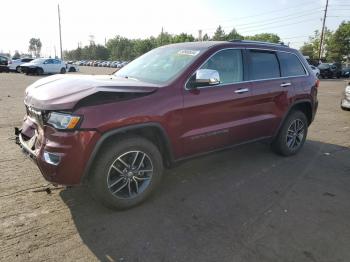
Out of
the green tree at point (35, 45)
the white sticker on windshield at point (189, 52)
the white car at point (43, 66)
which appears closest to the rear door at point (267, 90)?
the white sticker on windshield at point (189, 52)

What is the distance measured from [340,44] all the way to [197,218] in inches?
2925

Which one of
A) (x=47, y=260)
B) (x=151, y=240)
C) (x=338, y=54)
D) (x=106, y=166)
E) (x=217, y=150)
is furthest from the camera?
(x=338, y=54)

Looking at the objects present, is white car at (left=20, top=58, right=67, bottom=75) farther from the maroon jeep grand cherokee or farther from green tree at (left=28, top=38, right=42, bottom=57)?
green tree at (left=28, top=38, right=42, bottom=57)

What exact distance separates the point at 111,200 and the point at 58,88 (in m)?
1.36

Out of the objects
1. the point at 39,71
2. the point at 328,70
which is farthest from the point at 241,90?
the point at 328,70

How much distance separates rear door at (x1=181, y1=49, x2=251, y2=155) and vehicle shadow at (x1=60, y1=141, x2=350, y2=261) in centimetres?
61

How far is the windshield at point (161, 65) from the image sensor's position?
4.04 m

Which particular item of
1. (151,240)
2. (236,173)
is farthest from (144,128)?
(236,173)

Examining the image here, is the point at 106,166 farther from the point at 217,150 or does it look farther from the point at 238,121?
the point at 238,121

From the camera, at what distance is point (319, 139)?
696cm

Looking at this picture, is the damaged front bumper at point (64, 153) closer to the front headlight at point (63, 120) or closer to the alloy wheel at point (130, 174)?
the front headlight at point (63, 120)

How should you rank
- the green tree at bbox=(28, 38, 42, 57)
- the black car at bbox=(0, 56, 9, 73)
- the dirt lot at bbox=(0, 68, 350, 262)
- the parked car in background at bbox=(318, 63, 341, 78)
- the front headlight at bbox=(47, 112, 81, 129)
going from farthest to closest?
1. the green tree at bbox=(28, 38, 42, 57)
2. the parked car in background at bbox=(318, 63, 341, 78)
3. the black car at bbox=(0, 56, 9, 73)
4. the front headlight at bbox=(47, 112, 81, 129)
5. the dirt lot at bbox=(0, 68, 350, 262)

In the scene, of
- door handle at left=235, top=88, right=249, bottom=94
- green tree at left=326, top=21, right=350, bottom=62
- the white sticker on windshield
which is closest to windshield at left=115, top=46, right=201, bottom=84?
the white sticker on windshield

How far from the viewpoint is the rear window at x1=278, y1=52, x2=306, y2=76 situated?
17.7ft
